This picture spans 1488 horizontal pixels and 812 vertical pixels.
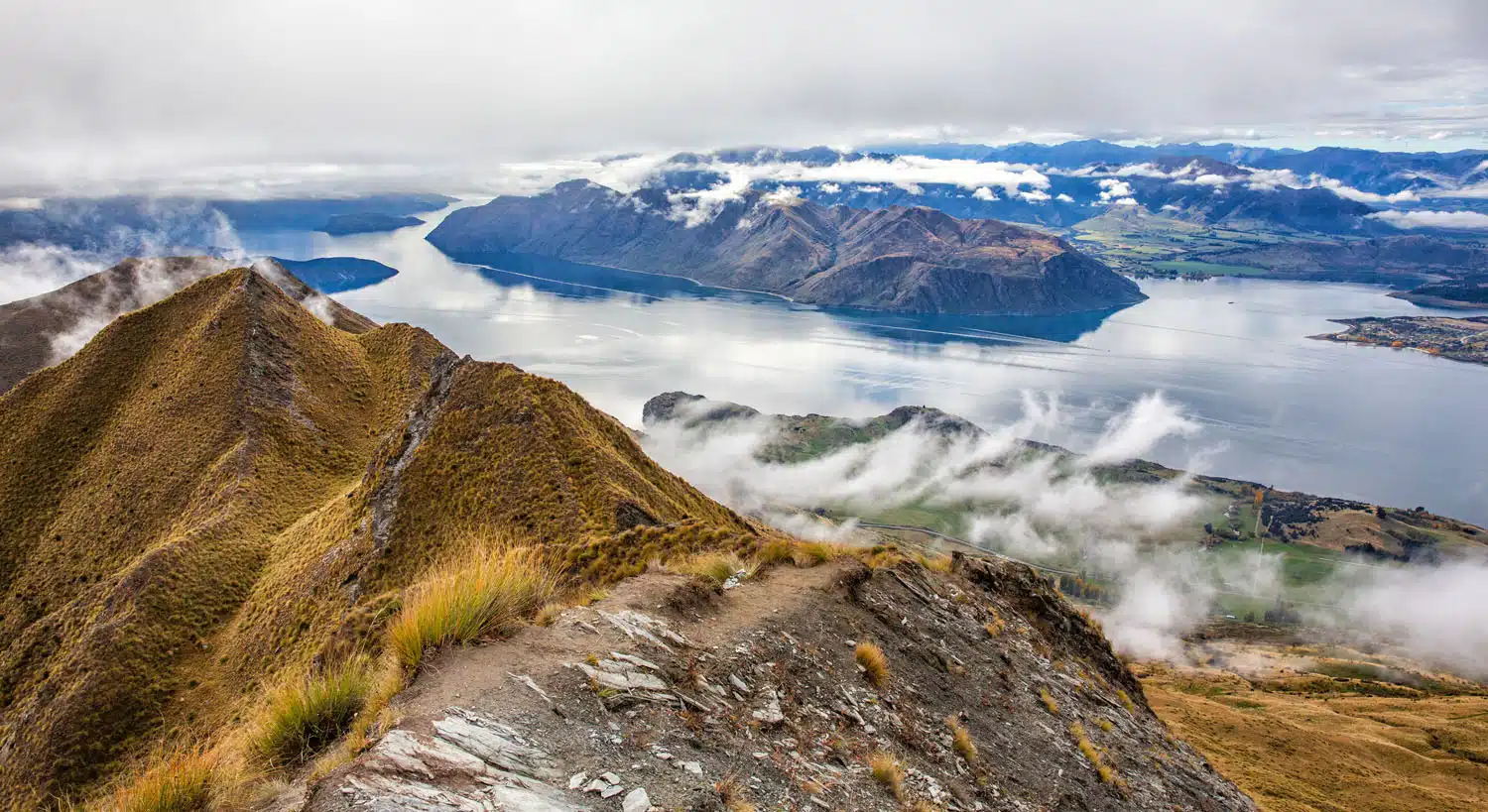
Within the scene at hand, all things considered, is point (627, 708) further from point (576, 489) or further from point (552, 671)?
point (576, 489)

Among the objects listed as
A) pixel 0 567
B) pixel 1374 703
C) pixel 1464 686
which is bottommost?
pixel 1464 686

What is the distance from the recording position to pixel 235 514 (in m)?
40.6

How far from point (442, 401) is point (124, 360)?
41.5 meters

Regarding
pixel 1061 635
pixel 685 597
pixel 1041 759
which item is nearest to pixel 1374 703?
pixel 1061 635

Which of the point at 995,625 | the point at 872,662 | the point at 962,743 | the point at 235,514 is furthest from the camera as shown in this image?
the point at 235,514

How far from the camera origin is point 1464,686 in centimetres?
13438

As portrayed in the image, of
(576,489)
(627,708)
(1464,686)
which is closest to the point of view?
(627,708)

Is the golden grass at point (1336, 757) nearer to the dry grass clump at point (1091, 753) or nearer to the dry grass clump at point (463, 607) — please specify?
the dry grass clump at point (1091, 753)

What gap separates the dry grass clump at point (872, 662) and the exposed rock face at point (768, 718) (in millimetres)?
177

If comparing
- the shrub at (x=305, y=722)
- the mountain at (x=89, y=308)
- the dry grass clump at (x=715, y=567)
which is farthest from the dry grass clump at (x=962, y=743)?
the mountain at (x=89, y=308)

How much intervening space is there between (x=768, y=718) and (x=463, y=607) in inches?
200

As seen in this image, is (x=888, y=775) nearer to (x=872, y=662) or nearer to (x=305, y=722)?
(x=872, y=662)

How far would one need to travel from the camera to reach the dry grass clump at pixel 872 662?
14695 mm

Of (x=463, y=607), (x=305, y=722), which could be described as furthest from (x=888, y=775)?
(x=305, y=722)
